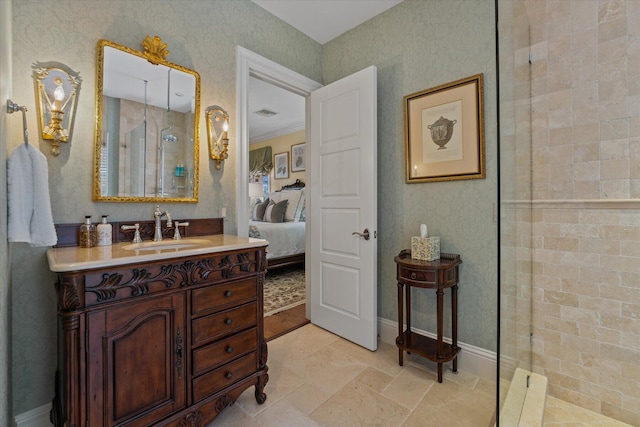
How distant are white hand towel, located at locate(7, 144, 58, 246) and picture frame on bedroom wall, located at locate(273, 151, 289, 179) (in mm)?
5121

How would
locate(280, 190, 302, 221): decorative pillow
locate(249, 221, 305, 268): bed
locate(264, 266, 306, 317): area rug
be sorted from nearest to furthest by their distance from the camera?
locate(264, 266, 306, 317): area rug → locate(249, 221, 305, 268): bed → locate(280, 190, 302, 221): decorative pillow

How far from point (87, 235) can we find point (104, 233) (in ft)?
0.26

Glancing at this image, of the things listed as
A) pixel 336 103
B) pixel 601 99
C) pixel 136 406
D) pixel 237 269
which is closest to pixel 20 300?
pixel 136 406

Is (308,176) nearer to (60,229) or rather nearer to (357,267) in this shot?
(357,267)

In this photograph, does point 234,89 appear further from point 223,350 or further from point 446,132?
point 223,350

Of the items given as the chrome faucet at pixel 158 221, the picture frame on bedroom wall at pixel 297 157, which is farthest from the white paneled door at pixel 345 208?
the picture frame on bedroom wall at pixel 297 157

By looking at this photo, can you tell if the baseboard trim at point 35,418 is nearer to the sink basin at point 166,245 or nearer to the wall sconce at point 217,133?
the sink basin at point 166,245

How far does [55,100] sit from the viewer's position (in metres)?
1.49

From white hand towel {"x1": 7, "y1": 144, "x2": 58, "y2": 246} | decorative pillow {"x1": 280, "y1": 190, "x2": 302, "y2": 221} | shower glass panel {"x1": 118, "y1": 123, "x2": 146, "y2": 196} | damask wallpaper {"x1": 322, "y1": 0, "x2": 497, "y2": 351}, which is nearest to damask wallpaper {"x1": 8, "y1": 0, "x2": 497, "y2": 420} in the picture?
damask wallpaper {"x1": 322, "y1": 0, "x2": 497, "y2": 351}

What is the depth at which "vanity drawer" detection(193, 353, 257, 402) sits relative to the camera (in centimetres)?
147

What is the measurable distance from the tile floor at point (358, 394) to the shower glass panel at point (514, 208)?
1.19 feet

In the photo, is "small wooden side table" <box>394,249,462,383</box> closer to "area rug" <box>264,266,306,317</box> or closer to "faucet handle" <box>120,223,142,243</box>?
"area rug" <box>264,266,306,317</box>

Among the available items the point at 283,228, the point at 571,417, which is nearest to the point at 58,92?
the point at 283,228

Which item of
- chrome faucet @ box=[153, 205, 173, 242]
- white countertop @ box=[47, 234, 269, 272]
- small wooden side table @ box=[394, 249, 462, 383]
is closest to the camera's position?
white countertop @ box=[47, 234, 269, 272]
